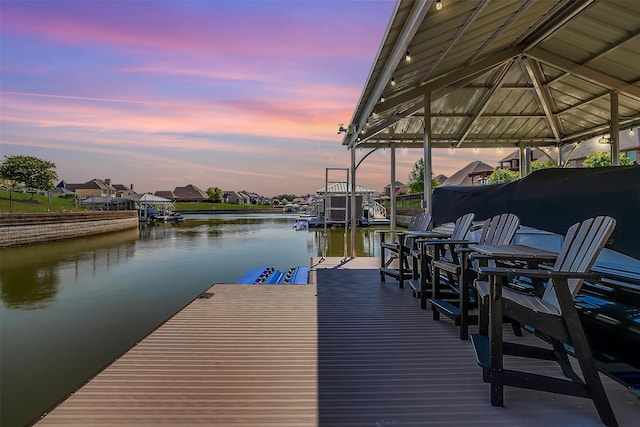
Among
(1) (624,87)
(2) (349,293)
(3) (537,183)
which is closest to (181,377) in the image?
(2) (349,293)

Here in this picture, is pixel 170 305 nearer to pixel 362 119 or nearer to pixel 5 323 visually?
pixel 5 323

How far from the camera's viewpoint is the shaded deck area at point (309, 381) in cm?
164

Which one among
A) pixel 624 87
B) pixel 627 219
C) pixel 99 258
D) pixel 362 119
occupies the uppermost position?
pixel 624 87

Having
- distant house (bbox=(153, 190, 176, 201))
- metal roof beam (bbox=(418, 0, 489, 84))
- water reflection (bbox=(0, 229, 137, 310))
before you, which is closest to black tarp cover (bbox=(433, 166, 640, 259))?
metal roof beam (bbox=(418, 0, 489, 84))

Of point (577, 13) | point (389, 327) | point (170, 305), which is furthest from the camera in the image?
point (170, 305)

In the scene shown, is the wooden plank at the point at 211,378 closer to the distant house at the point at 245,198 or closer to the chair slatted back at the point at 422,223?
the chair slatted back at the point at 422,223

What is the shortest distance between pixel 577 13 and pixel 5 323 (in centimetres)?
887

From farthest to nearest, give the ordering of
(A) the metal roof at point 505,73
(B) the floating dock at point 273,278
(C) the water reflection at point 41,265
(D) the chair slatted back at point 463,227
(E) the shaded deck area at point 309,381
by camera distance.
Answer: (C) the water reflection at point 41,265 → (B) the floating dock at point 273,278 → (A) the metal roof at point 505,73 → (D) the chair slatted back at point 463,227 → (E) the shaded deck area at point 309,381

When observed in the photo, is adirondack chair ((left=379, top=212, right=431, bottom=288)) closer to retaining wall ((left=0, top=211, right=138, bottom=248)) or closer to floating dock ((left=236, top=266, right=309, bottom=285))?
floating dock ((left=236, top=266, right=309, bottom=285))

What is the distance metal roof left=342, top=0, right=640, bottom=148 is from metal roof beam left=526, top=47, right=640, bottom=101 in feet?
0.06

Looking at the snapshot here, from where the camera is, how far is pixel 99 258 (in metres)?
11.3

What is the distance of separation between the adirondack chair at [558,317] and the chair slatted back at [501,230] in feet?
3.12

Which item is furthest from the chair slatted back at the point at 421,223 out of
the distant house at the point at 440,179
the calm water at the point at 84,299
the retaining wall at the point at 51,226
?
the distant house at the point at 440,179

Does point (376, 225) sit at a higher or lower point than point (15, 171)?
lower
